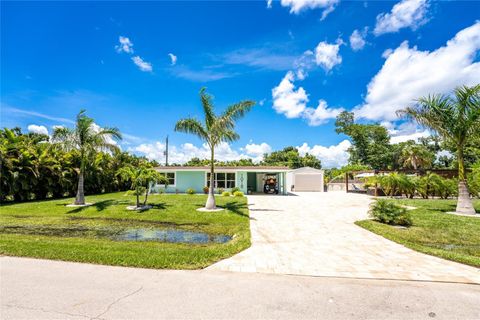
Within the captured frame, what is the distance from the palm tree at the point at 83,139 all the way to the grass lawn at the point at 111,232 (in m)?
2.54

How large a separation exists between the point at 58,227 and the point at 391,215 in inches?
494

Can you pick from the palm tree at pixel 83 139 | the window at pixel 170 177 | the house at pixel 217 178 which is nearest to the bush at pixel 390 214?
the house at pixel 217 178

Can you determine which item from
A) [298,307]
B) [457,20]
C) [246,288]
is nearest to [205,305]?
[246,288]

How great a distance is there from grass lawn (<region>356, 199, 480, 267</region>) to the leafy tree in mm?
33878

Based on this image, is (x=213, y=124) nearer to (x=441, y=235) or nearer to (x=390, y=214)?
(x=390, y=214)

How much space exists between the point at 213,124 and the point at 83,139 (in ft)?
25.2

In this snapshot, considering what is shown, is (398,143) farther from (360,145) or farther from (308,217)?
(308,217)

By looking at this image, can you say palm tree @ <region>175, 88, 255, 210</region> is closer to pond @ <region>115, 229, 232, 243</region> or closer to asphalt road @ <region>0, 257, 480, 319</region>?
pond @ <region>115, 229, 232, 243</region>

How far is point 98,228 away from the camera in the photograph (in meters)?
9.37

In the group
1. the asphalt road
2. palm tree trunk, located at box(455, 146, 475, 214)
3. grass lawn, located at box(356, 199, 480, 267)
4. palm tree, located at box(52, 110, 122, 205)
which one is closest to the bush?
grass lawn, located at box(356, 199, 480, 267)

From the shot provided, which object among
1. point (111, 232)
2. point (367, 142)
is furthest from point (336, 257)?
point (367, 142)

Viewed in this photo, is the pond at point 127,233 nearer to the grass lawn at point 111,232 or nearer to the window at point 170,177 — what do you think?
the grass lawn at point 111,232

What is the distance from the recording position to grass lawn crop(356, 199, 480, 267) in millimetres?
6016

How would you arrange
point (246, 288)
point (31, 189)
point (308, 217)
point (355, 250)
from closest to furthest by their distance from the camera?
point (246, 288)
point (355, 250)
point (308, 217)
point (31, 189)
